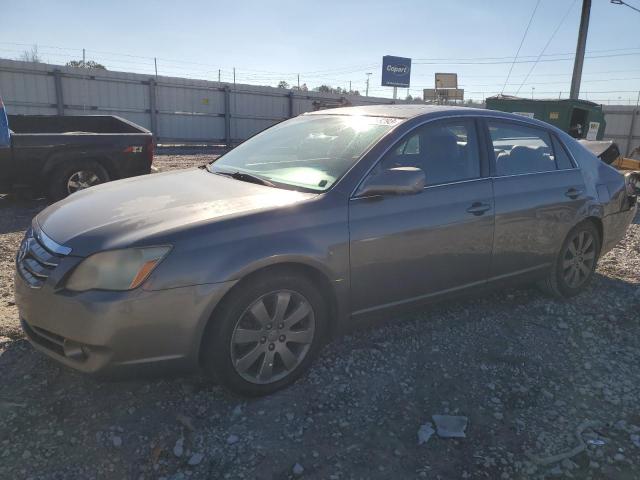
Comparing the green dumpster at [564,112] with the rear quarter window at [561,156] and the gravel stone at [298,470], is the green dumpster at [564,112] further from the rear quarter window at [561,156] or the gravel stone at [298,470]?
the gravel stone at [298,470]

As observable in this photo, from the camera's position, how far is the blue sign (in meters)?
36.1

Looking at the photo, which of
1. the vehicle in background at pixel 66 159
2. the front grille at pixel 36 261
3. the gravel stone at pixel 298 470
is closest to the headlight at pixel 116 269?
the front grille at pixel 36 261

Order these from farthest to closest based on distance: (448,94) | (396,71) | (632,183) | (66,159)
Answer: (396,71) < (448,94) < (66,159) < (632,183)

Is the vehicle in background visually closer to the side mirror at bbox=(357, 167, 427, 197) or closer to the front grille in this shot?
the front grille

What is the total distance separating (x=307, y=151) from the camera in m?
3.70

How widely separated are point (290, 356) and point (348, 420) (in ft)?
1.60

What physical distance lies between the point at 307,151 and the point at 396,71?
35048 mm

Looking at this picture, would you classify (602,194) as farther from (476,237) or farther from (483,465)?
(483,465)

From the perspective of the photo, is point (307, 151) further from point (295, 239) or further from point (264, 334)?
point (264, 334)

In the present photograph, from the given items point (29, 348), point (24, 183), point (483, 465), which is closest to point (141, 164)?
point (24, 183)

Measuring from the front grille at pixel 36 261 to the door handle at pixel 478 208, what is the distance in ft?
8.53

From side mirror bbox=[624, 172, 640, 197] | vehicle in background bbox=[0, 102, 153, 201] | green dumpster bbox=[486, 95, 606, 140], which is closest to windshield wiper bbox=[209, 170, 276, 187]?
side mirror bbox=[624, 172, 640, 197]

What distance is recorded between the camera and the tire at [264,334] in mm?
2742

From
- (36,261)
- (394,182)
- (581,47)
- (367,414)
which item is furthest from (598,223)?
(581,47)
